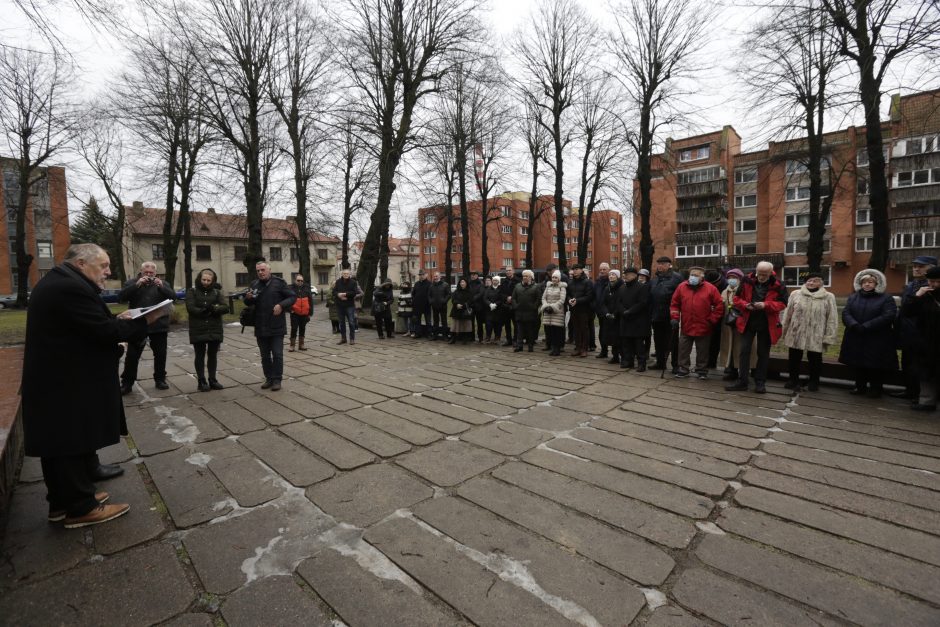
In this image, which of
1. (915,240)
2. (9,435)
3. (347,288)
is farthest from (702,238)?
(9,435)

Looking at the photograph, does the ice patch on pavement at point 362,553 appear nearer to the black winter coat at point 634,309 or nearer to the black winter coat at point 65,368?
the black winter coat at point 65,368

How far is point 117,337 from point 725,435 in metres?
5.25

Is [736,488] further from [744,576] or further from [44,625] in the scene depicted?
[44,625]

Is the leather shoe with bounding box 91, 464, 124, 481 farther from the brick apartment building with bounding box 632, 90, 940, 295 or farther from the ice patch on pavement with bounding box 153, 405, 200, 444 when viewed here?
the brick apartment building with bounding box 632, 90, 940, 295

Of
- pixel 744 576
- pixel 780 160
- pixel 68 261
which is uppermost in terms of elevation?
pixel 780 160

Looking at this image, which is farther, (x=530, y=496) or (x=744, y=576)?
(x=530, y=496)

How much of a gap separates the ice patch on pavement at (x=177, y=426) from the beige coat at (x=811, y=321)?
7.76 m

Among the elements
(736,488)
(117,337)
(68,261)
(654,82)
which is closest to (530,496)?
(736,488)

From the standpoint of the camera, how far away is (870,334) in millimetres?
5688

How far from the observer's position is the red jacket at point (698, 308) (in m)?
6.66

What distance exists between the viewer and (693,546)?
244 cm

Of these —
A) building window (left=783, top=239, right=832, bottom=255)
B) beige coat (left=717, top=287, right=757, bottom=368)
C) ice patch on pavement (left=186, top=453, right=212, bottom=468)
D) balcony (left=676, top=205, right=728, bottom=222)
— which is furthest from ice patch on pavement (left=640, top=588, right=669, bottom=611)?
balcony (left=676, top=205, right=728, bottom=222)

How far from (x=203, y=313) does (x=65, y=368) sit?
3.73m

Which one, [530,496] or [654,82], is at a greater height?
[654,82]
